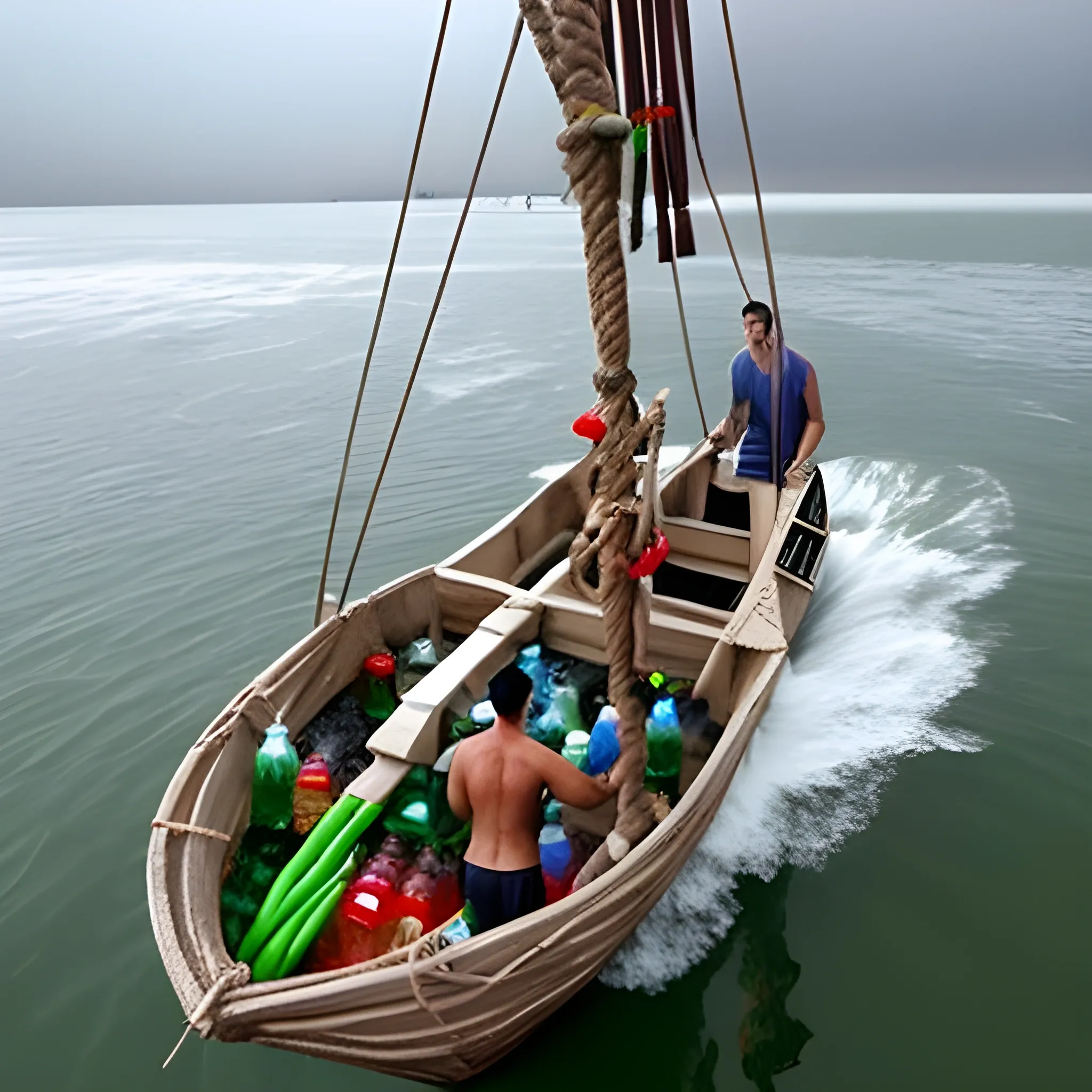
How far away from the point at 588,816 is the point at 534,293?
31.2m

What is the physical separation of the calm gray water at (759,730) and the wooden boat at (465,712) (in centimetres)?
79

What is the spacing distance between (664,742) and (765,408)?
3190mm

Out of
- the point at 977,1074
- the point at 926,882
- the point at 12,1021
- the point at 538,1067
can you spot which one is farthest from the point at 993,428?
the point at 12,1021

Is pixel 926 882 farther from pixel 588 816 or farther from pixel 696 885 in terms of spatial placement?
pixel 588 816

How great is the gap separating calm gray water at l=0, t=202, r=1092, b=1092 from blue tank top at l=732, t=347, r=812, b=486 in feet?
4.78

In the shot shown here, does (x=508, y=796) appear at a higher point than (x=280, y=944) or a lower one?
higher

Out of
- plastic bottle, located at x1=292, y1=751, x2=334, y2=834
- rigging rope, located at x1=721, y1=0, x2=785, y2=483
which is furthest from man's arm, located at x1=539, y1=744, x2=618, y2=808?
rigging rope, located at x1=721, y1=0, x2=785, y2=483

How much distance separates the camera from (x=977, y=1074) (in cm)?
346

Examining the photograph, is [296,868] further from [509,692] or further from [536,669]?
[536,669]

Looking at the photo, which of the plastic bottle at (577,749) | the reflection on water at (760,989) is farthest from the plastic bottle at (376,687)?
the reflection on water at (760,989)

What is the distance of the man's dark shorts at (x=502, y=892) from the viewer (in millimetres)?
3037

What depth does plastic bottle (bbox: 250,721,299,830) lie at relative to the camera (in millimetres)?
3699

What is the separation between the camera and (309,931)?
3.13 m

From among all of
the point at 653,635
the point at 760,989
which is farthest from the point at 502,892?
the point at 653,635
